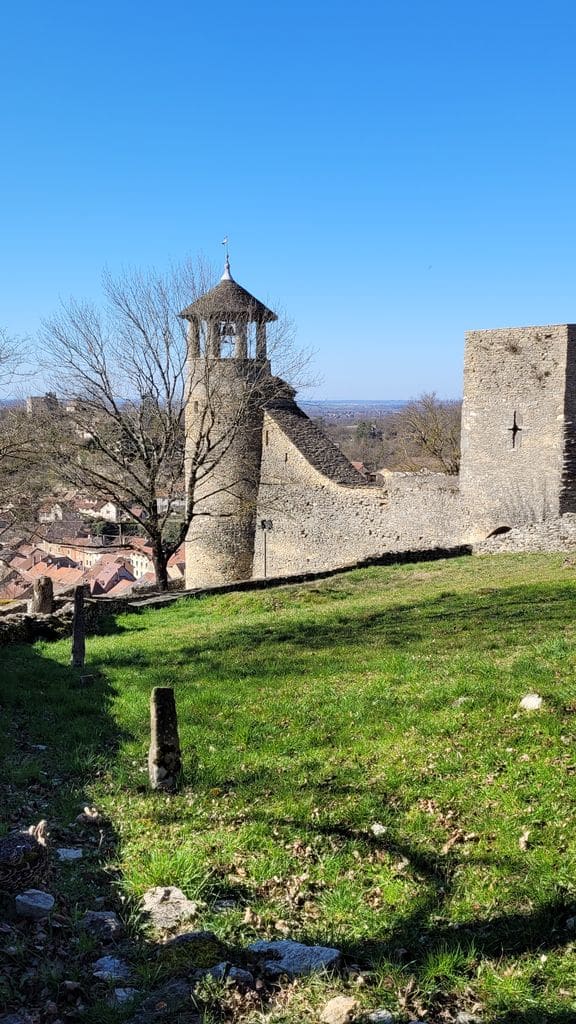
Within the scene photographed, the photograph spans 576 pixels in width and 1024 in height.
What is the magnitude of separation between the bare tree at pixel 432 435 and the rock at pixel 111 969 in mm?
37464

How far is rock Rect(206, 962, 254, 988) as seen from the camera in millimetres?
3344

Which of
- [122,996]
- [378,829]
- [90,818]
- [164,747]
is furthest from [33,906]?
[378,829]

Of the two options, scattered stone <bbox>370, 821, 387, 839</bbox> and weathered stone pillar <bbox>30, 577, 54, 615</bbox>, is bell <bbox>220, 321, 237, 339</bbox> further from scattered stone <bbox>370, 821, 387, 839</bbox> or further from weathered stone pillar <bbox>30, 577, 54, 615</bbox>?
scattered stone <bbox>370, 821, 387, 839</bbox>

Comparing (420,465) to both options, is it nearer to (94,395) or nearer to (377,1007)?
(94,395)

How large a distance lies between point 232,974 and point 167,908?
2.27 feet

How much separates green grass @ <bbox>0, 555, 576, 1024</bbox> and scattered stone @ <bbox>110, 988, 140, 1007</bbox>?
34 centimetres

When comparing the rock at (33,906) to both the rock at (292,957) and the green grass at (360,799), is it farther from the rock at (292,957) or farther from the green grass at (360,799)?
the rock at (292,957)

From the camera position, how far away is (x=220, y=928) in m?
3.80

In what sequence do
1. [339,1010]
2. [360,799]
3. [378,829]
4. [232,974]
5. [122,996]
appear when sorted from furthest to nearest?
[360,799]
[378,829]
[232,974]
[122,996]
[339,1010]

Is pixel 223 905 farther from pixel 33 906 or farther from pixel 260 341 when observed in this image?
pixel 260 341

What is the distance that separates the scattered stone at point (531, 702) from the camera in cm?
600

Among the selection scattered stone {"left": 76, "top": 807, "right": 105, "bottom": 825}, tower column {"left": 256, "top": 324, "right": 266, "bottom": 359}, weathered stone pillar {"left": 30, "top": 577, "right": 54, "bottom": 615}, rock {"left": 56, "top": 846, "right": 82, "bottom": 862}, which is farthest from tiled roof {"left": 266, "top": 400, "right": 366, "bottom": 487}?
rock {"left": 56, "top": 846, "right": 82, "bottom": 862}

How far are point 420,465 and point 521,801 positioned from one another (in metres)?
38.4

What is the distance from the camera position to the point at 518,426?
61.9 feet
